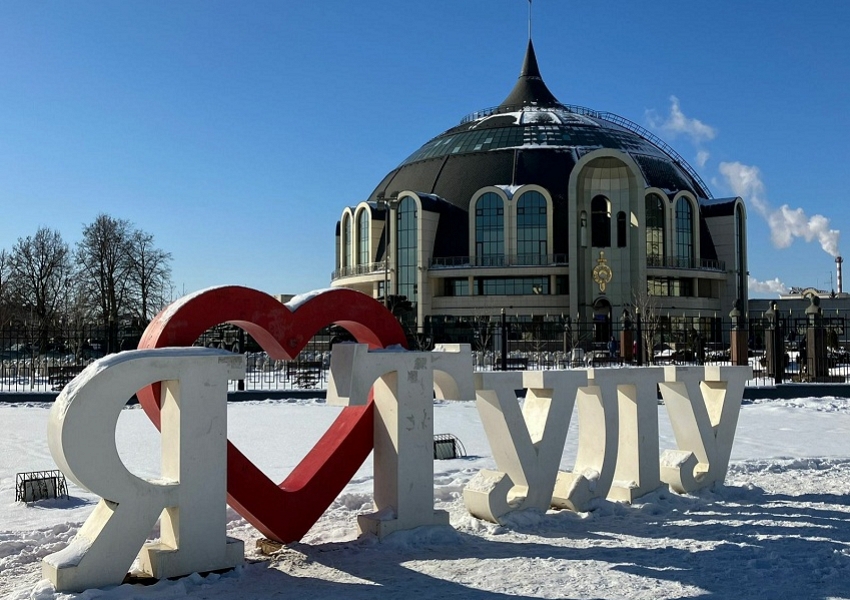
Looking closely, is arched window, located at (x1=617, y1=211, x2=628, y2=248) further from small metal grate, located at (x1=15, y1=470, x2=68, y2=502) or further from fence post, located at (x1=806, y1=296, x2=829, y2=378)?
small metal grate, located at (x1=15, y1=470, x2=68, y2=502)

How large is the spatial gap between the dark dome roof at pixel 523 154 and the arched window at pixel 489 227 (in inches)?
78.4

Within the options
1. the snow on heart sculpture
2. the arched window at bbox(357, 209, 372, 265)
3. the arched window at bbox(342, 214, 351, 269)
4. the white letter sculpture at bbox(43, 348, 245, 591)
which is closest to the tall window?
the arched window at bbox(357, 209, 372, 265)

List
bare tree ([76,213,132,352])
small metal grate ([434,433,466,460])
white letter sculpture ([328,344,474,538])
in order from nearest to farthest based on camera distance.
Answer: white letter sculpture ([328,344,474,538])
small metal grate ([434,433,466,460])
bare tree ([76,213,132,352])

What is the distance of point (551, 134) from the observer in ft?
207

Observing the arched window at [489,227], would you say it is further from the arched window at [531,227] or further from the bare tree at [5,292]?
the bare tree at [5,292]

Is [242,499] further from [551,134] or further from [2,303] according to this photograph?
[551,134]

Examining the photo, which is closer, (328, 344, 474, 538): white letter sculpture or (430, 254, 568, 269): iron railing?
(328, 344, 474, 538): white letter sculpture

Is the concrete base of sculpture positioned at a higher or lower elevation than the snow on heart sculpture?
lower

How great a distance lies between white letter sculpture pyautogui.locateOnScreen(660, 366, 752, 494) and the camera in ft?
30.8

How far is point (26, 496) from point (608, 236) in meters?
51.0

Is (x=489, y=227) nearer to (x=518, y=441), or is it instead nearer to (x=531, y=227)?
(x=531, y=227)

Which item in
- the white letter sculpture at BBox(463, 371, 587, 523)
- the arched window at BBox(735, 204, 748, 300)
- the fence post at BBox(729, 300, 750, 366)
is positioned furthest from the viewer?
the arched window at BBox(735, 204, 748, 300)

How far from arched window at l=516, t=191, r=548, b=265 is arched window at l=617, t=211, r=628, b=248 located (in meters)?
4.90

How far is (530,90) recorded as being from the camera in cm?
7206
